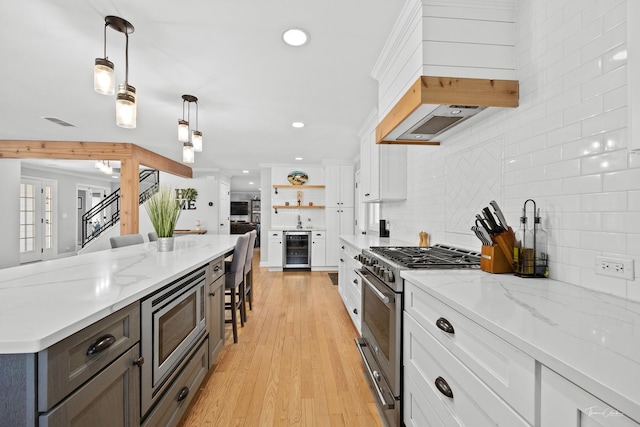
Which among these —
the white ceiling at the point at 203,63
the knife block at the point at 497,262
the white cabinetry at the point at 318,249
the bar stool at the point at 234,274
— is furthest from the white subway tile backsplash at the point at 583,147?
the white cabinetry at the point at 318,249

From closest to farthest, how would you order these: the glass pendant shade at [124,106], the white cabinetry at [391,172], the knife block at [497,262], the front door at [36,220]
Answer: the knife block at [497,262], the glass pendant shade at [124,106], the white cabinetry at [391,172], the front door at [36,220]

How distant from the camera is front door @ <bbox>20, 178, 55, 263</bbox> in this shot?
706 cm

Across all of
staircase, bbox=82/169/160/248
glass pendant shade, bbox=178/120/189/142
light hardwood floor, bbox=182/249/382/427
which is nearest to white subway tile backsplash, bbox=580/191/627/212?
light hardwood floor, bbox=182/249/382/427

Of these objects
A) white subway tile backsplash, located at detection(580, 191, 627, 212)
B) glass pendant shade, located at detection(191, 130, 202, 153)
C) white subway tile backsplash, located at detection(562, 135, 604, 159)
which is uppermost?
glass pendant shade, located at detection(191, 130, 202, 153)

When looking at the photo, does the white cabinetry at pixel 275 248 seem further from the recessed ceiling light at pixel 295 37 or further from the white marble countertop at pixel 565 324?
the white marble countertop at pixel 565 324

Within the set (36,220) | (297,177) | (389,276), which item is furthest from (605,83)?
(36,220)

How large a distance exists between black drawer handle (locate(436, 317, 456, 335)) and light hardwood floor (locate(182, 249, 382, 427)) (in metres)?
0.99

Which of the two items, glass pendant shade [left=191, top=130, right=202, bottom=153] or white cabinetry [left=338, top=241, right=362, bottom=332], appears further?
glass pendant shade [left=191, top=130, right=202, bottom=153]

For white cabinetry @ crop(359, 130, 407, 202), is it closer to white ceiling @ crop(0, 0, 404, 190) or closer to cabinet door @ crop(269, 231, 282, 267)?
white ceiling @ crop(0, 0, 404, 190)

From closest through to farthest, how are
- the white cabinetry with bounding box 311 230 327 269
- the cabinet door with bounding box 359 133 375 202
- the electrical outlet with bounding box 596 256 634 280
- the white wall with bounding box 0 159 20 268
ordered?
the electrical outlet with bounding box 596 256 634 280 < the cabinet door with bounding box 359 133 375 202 < the white wall with bounding box 0 159 20 268 < the white cabinetry with bounding box 311 230 327 269

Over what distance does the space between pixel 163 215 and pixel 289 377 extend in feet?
5.41

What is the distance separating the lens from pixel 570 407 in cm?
60

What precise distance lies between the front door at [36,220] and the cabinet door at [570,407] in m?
10.0

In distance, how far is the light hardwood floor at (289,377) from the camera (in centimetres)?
174
